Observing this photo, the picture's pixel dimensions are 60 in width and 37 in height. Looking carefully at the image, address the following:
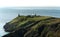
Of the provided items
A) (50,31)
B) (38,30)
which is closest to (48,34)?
(50,31)

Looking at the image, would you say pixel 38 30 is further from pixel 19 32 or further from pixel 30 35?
pixel 19 32

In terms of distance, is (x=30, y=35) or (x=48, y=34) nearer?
(x=48, y=34)

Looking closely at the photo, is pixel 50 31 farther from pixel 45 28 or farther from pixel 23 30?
pixel 23 30

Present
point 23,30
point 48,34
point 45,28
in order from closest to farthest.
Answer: point 48,34 < point 45,28 < point 23,30

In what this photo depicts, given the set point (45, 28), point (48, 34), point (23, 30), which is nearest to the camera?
point (48, 34)

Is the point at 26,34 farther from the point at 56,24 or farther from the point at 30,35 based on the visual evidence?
the point at 56,24

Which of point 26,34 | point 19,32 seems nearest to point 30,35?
point 26,34

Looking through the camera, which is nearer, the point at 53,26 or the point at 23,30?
the point at 53,26

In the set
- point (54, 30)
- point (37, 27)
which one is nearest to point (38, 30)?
point (37, 27)
